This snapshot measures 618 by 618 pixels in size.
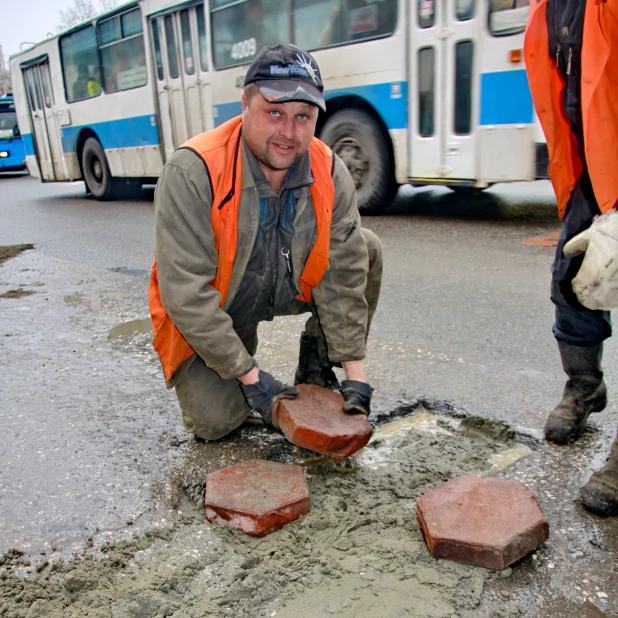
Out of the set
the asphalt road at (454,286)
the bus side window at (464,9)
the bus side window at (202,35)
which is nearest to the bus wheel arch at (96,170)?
the asphalt road at (454,286)

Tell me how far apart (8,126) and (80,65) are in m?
11.3

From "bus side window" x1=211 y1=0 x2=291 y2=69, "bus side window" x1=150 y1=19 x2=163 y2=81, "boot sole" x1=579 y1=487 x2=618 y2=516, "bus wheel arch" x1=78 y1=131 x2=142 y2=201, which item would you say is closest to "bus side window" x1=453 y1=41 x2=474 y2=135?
"bus side window" x1=211 y1=0 x2=291 y2=69

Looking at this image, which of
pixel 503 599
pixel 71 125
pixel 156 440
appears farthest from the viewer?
pixel 71 125

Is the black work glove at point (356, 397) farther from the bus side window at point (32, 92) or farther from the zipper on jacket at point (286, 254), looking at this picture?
the bus side window at point (32, 92)

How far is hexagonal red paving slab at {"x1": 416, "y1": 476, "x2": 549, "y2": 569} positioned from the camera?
167cm

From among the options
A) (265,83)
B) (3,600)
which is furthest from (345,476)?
(265,83)

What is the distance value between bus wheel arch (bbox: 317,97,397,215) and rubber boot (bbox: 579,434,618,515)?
17.2 feet

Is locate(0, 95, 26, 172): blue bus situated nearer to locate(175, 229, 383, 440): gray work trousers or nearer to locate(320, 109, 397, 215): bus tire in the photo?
locate(320, 109, 397, 215): bus tire

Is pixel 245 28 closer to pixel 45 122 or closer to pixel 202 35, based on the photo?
pixel 202 35

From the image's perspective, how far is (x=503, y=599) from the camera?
158 centimetres

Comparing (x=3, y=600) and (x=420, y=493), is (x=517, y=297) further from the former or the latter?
(x=3, y=600)

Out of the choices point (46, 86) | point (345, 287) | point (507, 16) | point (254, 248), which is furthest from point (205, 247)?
point (46, 86)

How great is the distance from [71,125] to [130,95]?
2096 millimetres

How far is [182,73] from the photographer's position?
29.3ft
